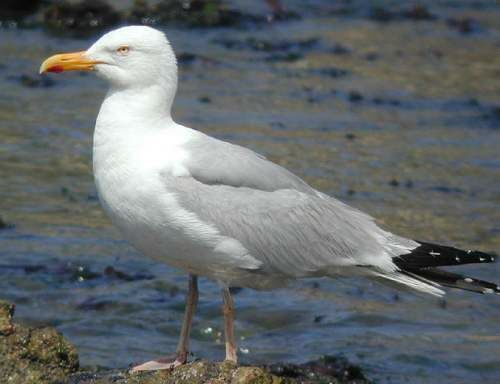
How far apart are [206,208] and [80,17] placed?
1048cm

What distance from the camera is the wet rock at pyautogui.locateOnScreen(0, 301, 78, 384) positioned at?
6.61 metres

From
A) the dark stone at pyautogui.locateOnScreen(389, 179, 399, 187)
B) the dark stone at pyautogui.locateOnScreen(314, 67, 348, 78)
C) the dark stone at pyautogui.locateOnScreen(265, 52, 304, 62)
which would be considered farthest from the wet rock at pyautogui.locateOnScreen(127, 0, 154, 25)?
the dark stone at pyautogui.locateOnScreen(389, 179, 399, 187)

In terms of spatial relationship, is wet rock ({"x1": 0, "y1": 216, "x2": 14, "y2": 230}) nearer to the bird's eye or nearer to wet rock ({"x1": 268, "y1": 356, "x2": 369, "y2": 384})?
wet rock ({"x1": 268, "y1": 356, "x2": 369, "y2": 384})

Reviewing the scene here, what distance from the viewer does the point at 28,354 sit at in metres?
6.66

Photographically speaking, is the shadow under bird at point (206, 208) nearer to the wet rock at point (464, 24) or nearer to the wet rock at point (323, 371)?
the wet rock at point (323, 371)

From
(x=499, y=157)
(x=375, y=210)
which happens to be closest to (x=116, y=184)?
(x=375, y=210)

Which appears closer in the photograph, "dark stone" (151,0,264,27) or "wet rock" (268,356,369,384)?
"wet rock" (268,356,369,384)

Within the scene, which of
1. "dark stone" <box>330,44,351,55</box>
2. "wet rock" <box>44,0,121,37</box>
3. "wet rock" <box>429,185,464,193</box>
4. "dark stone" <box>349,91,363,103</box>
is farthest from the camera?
"wet rock" <box>44,0,121,37</box>

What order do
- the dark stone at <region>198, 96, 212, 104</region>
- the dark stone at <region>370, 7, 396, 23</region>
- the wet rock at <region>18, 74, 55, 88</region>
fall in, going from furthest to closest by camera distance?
the dark stone at <region>370, 7, 396, 23</region> < the wet rock at <region>18, 74, 55, 88</region> < the dark stone at <region>198, 96, 212, 104</region>

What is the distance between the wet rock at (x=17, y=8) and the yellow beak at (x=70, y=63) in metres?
10.2

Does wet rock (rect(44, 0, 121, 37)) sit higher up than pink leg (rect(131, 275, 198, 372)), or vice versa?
wet rock (rect(44, 0, 121, 37))

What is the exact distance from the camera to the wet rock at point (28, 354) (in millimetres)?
6605

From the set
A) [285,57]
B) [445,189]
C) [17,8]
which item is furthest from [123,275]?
[17,8]

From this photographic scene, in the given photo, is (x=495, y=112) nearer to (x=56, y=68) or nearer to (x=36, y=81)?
(x=36, y=81)
